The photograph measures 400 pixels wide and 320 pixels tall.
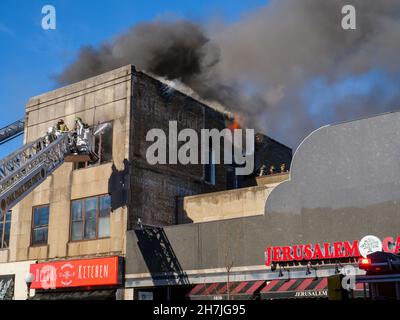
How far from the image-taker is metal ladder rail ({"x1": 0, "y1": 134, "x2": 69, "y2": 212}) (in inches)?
769

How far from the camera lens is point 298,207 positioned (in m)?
19.6

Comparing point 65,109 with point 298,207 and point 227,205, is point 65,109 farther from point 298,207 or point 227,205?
point 298,207

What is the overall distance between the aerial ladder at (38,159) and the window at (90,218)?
7.83 ft

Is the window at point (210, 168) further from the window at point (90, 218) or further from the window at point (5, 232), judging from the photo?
the window at point (5, 232)

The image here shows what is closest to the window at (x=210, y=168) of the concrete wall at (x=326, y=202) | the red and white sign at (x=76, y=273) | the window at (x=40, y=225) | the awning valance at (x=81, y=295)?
the concrete wall at (x=326, y=202)

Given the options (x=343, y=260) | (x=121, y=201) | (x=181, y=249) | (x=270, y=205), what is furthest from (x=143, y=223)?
(x=343, y=260)

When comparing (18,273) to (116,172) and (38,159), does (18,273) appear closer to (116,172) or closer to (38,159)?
(116,172)

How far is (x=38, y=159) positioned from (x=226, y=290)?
343 inches

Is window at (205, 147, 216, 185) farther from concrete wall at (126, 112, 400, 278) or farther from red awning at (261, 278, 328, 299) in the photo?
red awning at (261, 278, 328, 299)

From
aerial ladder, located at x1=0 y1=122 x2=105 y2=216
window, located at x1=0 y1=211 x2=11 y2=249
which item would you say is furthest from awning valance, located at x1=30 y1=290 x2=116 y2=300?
aerial ladder, located at x1=0 y1=122 x2=105 y2=216

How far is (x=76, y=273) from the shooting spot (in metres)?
23.8

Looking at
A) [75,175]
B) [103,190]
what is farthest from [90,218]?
[75,175]
